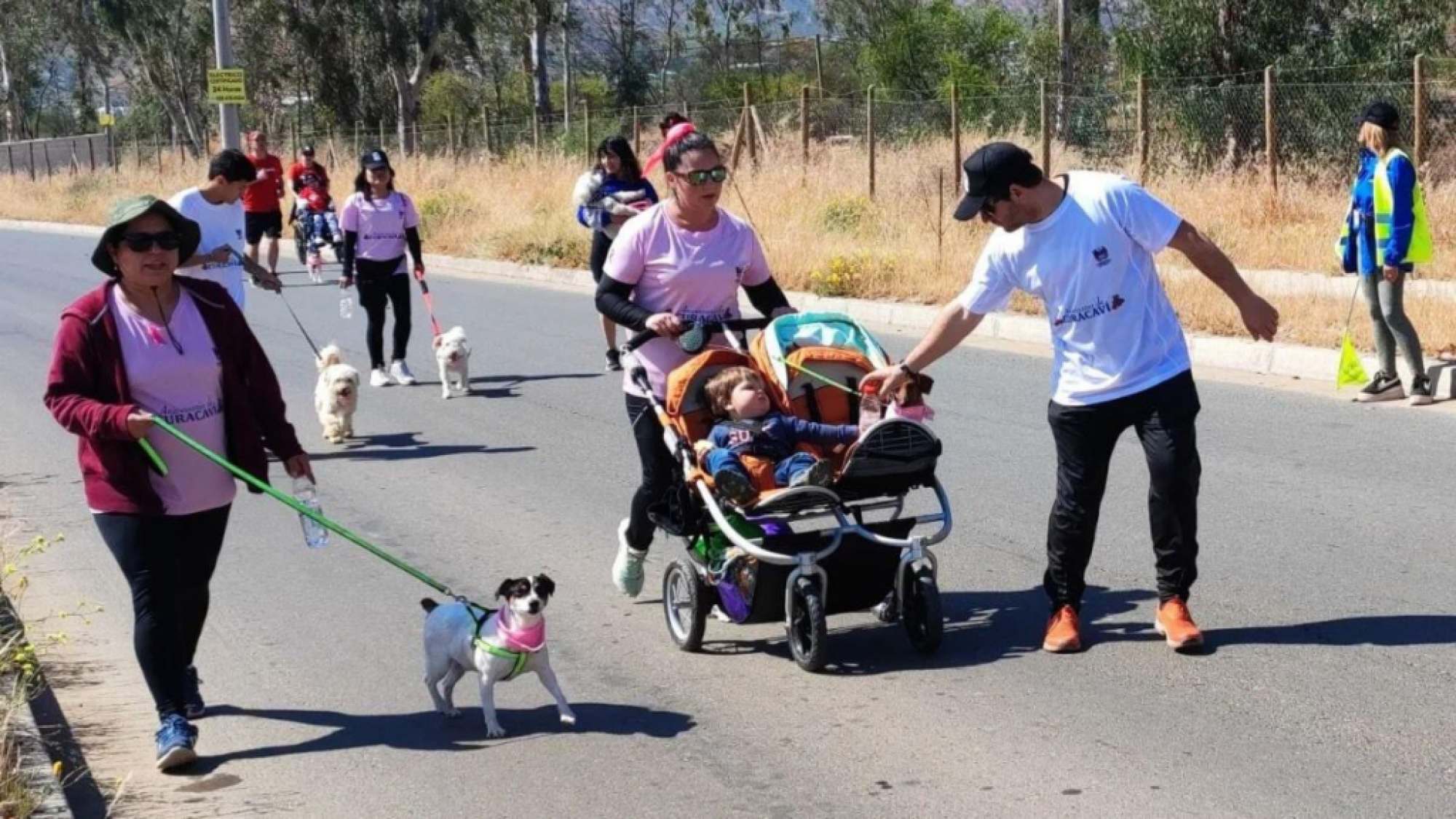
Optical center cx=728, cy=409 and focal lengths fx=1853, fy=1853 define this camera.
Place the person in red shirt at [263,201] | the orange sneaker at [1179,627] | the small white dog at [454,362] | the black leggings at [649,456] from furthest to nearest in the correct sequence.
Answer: the person in red shirt at [263,201]
the small white dog at [454,362]
the black leggings at [649,456]
the orange sneaker at [1179,627]

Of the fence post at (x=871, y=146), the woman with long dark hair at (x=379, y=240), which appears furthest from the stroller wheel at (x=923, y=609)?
the fence post at (x=871, y=146)

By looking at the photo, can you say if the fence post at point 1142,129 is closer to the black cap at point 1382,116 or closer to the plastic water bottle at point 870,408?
the black cap at point 1382,116

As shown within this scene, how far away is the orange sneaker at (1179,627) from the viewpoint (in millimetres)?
6578

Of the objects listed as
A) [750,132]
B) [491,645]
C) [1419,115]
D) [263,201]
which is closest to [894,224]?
[1419,115]

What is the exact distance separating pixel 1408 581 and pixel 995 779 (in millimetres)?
2850

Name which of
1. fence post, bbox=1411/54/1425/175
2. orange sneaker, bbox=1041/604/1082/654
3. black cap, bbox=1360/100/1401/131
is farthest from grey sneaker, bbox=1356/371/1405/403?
fence post, bbox=1411/54/1425/175

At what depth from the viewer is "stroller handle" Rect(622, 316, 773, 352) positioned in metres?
7.07

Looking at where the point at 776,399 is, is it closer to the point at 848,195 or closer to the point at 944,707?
the point at 944,707

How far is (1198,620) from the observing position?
23.2 feet

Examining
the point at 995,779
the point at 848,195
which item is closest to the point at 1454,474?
the point at 995,779

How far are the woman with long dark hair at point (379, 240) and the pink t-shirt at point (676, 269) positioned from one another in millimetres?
7322

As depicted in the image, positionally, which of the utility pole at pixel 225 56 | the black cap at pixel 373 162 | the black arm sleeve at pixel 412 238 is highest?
the utility pole at pixel 225 56

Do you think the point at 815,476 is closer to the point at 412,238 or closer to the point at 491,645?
the point at 491,645

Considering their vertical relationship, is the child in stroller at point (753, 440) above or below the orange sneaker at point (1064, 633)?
above
